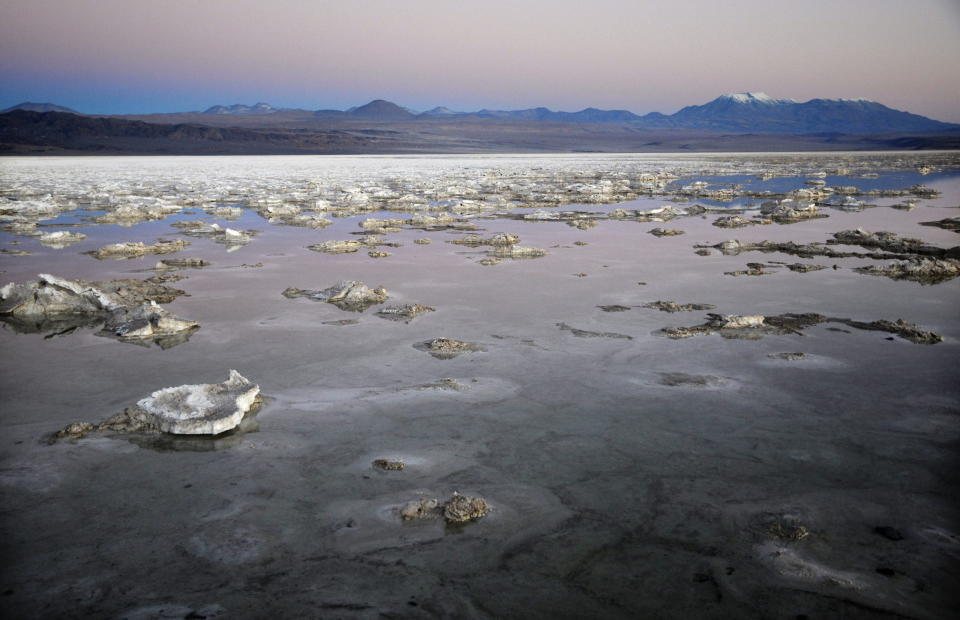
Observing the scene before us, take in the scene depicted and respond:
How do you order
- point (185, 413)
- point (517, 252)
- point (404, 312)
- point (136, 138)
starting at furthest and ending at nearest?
point (136, 138)
point (517, 252)
point (404, 312)
point (185, 413)

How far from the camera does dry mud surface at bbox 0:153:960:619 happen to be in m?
2.61

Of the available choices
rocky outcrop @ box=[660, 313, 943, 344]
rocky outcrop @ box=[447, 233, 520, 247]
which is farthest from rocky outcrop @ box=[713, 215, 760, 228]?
rocky outcrop @ box=[660, 313, 943, 344]

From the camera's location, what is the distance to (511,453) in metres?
3.71

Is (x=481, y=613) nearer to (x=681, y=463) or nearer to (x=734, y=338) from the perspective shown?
(x=681, y=463)

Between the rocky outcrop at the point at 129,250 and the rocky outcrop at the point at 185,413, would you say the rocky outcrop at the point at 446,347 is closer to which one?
the rocky outcrop at the point at 185,413

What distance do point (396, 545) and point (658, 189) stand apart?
879 inches

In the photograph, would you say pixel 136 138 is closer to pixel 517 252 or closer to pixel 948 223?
pixel 517 252

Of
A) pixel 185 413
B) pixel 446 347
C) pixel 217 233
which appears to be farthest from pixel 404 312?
pixel 217 233

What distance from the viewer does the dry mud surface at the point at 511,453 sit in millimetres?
2613

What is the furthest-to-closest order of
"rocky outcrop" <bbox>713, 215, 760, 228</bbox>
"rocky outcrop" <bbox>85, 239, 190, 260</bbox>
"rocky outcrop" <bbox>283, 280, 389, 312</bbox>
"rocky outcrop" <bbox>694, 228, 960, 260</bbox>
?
"rocky outcrop" <bbox>713, 215, 760, 228</bbox>
"rocky outcrop" <bbox>85, 239, 190, 260</bbox>
"rocky outcrop" <bbox>694, 228, 960, 260</bbox>
"rocky outcrop" <bbox>283, 280, 389, 312</bbox>

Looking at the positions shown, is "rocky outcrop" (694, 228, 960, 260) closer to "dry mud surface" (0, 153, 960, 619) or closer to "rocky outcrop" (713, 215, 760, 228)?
"dry mud surface" (0, 153, 960, 619)

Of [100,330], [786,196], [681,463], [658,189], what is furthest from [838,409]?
[658,189]

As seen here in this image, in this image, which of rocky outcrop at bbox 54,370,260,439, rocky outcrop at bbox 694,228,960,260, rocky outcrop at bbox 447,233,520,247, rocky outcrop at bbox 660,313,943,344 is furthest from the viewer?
rocky outcrop at bbox 447,233,520,247

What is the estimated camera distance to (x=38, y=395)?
4.64 metres
